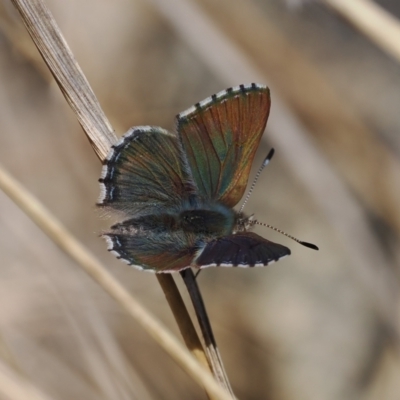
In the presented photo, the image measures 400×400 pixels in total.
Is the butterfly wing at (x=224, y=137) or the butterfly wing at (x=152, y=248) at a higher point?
the butterfly wing at (x=224, y=137)

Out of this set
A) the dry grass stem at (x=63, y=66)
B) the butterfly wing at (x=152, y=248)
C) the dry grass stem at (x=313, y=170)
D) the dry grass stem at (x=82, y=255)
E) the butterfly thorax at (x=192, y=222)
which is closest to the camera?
the dry grass stem at (x=82, y=255)

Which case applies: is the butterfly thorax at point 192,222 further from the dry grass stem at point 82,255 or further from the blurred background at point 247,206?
the dry grass stem at point 82,255

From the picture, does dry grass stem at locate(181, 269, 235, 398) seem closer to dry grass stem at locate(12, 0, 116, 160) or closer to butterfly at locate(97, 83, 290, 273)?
butterfly at locate(97, 83, 290, 273)

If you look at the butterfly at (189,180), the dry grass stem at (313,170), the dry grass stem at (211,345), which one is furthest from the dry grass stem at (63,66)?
the dry grass stem at (313,170)

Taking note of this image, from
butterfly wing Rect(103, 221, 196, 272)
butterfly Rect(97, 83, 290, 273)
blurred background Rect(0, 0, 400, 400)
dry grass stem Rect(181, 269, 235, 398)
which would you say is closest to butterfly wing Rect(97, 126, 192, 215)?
butterfly Rect(97, 83, 290, 273)

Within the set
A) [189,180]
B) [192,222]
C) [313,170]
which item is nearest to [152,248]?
[192,222]

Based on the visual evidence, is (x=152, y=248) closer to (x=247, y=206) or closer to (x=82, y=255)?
(x=82, y=255)

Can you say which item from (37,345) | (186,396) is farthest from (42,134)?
(186,396)
